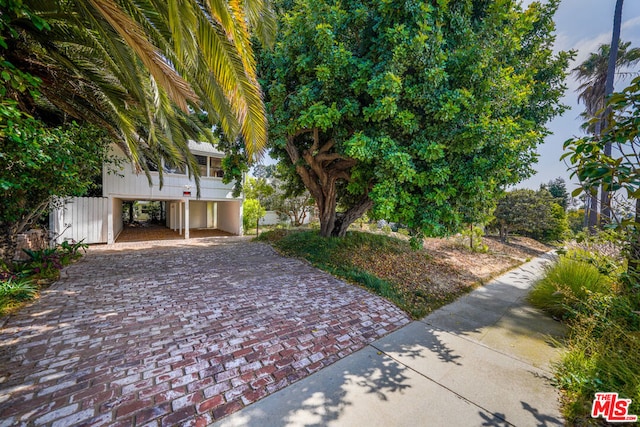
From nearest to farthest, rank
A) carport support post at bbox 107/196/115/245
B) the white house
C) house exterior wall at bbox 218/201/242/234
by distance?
the white house < carport support post at bbox 107/196/115/245 < house exterior wall at bbox 218/201/242/234

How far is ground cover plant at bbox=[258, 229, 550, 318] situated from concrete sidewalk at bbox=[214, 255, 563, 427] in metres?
1.13

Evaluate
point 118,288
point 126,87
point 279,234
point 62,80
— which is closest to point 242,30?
point 126,87

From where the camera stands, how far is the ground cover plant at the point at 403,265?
5402mm

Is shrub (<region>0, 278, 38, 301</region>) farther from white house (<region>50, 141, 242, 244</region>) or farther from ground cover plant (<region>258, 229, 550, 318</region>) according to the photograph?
ground cover plant (<region>258, 229, 550, 318</region>)

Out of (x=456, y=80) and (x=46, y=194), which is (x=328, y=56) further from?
(x=46, y=194)

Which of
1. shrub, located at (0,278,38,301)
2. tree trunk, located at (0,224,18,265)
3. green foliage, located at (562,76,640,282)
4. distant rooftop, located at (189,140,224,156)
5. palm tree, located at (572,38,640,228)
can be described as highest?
palm tree, located at (572,38,640,228)

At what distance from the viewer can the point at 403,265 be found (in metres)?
7.33

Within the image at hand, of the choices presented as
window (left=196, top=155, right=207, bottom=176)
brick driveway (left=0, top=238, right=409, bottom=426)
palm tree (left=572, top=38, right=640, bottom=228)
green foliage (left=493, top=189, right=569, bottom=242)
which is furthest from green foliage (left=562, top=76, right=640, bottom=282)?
window (left=196, top=155, right=207, bottom=176)

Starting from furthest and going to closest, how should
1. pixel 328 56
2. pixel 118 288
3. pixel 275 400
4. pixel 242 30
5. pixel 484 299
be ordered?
pixel 484 299 → pixel 328 56 → pixel 118 288 → pixel 242 30 → pixel 275 400

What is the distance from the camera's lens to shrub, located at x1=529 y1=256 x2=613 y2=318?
444 centimetres

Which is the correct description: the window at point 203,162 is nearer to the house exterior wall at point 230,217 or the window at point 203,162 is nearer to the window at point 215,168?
the window at point 215,168

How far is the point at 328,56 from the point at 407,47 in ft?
5.21

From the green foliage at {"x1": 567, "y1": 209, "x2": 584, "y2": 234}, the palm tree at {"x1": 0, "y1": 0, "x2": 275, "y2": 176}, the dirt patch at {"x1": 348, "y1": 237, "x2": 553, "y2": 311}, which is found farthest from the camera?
the green foliage at {"x1": 567, "y1": 209, "x2": 584, "y2": 234}

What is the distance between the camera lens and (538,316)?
4.66m
